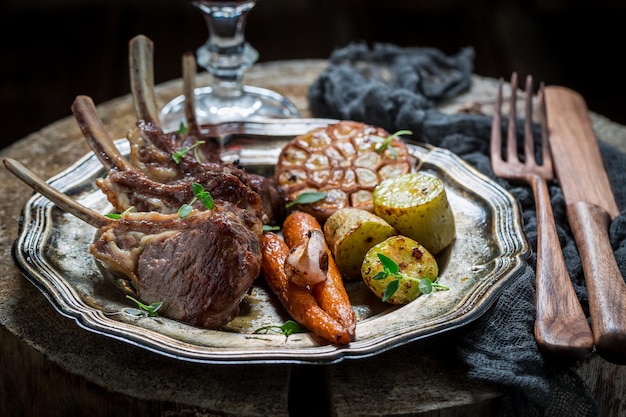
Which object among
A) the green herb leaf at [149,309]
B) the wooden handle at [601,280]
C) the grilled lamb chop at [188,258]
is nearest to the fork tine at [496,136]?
the wooden handle at [601,280]

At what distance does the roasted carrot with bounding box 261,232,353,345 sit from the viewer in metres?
2.28

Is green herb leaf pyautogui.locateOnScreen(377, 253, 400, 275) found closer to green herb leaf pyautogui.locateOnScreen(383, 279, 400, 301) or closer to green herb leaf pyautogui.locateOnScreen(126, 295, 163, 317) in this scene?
green herb leaf pyautogui.locateOnScreen(383, 279, 400, 301)

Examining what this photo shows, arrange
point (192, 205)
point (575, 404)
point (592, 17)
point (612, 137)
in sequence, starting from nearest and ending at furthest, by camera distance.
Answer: point (575, 404), point (192, 205), point (612, 137), point (592, 17)

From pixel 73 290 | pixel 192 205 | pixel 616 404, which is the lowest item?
pixel 616 404

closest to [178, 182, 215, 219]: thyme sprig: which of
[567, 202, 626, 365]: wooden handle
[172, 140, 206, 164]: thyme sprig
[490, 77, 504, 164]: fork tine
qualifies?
[172, 140, 206, 164]: thyme sprig

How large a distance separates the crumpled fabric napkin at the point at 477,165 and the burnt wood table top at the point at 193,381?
0.30 ft

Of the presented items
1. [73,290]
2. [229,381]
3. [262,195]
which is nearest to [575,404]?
[229,381]

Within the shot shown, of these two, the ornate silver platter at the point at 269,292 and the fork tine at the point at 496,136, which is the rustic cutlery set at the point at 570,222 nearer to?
the fork tine at the point at 496,136

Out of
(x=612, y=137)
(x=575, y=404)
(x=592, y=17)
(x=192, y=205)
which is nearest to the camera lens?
(x=575, y=404)

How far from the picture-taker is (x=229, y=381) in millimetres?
2332

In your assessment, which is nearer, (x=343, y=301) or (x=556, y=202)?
(x=343, y=301)

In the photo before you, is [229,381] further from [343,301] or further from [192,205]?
[192,205]

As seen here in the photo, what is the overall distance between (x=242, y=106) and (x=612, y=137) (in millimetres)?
1723

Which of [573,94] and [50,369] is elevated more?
[573,94]
